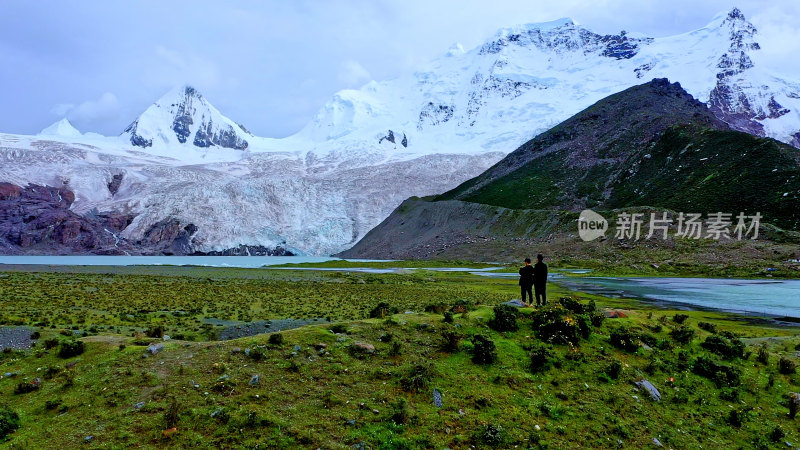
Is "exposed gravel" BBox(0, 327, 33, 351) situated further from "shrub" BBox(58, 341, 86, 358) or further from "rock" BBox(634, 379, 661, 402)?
"rock" BBox(634, 379, 661, 402)

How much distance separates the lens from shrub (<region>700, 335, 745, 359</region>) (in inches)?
699

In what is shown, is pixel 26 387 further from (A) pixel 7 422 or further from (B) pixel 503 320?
(B) pixel 503 320

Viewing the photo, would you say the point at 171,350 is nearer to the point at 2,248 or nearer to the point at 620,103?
the point at 620,103

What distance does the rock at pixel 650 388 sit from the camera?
14.0m

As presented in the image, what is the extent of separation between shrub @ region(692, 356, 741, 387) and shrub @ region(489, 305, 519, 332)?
6.11 meters

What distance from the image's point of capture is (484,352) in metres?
14.8

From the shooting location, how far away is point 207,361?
13.7 m

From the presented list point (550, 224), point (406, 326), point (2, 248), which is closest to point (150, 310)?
point (406, 326)

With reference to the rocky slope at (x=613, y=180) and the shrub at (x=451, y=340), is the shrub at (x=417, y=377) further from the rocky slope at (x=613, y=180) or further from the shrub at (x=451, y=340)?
the rocky slope at (x=613, y=180)

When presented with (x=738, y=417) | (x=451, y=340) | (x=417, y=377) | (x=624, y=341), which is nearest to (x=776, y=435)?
(x=738, y=417)

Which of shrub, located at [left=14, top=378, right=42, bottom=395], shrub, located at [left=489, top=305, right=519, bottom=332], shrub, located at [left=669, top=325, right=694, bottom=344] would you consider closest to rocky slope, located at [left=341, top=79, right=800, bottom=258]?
shrub, located at [left=669, top=325, right=694, bottom=344]

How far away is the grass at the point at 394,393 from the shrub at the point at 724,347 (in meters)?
0.24

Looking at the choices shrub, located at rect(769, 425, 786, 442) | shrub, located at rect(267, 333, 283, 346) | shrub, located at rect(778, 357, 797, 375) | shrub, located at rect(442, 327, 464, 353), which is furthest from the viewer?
shrub, located at rect(778, 357, 797, 375)

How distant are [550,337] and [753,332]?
16995 millimetres
